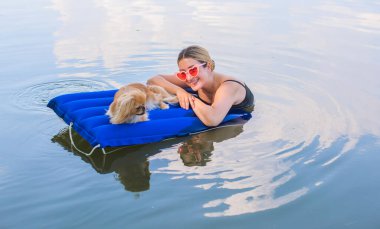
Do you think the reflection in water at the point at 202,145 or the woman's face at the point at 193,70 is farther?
the woman's face at the point at 193,70

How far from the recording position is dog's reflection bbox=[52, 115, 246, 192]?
4.20 m

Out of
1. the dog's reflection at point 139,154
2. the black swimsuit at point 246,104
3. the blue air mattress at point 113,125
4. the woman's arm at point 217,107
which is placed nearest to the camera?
the dog's reflection at point 139,154

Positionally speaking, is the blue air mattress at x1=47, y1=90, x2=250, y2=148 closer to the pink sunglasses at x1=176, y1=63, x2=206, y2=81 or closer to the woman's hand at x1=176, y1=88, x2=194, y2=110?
the woman's hand at x1=176, y1=88, x2=194, y2=110

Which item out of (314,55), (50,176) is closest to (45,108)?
(50,176)

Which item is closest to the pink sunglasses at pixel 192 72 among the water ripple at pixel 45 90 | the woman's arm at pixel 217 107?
the woman's arm at pixel 217 107

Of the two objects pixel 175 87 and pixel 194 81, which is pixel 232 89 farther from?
pixel 175 87

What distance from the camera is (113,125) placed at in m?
4.47

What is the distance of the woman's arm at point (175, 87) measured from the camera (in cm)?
520

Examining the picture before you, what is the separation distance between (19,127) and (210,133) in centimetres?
196

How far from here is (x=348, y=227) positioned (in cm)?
346

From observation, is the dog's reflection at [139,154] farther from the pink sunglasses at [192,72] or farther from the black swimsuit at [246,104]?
the pink sunglasses at [192,72]

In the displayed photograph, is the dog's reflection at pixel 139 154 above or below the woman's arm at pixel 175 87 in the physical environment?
below

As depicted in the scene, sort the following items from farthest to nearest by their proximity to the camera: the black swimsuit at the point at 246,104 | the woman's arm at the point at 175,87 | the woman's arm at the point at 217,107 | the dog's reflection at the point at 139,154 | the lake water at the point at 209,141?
the black swimsuit at the point at 246,104 → the woman's arm at the point at 175,87 → the woman's arm at the point at 217,107 → the dog's reflection at the point at 139,154 → the lake water at the point at 209,141

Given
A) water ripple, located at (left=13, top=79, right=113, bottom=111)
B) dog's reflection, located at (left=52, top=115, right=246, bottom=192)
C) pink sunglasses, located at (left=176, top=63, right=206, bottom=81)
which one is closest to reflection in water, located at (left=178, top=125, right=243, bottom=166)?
dog's reflection, located at (left=52, top=115, right=246, bottom=192)
